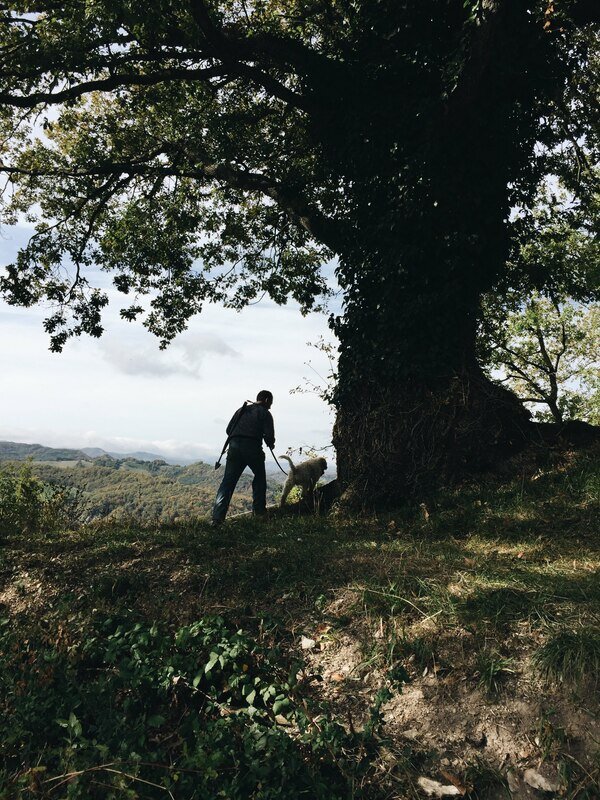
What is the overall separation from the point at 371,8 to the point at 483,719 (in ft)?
40.1

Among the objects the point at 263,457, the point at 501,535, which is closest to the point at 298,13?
the point at 263,457

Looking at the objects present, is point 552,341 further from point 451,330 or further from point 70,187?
point 70,187

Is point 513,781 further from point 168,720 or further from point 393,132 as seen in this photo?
point 393,132

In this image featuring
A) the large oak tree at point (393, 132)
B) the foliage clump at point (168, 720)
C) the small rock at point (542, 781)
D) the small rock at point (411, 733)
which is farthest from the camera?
the large oak tree at point (393, 132)

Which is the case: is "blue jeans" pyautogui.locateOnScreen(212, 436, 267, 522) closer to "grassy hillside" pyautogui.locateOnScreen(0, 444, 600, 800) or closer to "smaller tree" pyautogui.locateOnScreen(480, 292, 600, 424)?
"grassy hillside" pyautogui.locateOnScreen(0, 444, 600, 800)

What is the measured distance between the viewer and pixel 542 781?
A: 3164 mm

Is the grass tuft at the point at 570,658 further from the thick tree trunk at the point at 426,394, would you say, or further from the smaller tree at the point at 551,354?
the smaller tree at the point at 551,354

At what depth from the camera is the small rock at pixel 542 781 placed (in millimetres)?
3137

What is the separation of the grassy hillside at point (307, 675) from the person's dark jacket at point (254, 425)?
13.1 ft

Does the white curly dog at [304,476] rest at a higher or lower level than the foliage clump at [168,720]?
higher

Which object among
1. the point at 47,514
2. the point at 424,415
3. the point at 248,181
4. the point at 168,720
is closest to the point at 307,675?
the point at 168,720

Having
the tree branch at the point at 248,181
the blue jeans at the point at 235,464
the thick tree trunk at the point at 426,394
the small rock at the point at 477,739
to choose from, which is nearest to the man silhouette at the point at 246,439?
the blue jeans at the point at 235,464

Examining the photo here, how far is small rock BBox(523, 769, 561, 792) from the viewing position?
3.14m

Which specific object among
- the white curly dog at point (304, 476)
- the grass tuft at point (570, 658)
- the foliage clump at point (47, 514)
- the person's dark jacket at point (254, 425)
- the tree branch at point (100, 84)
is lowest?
the foliage clump at point (47, 514)
